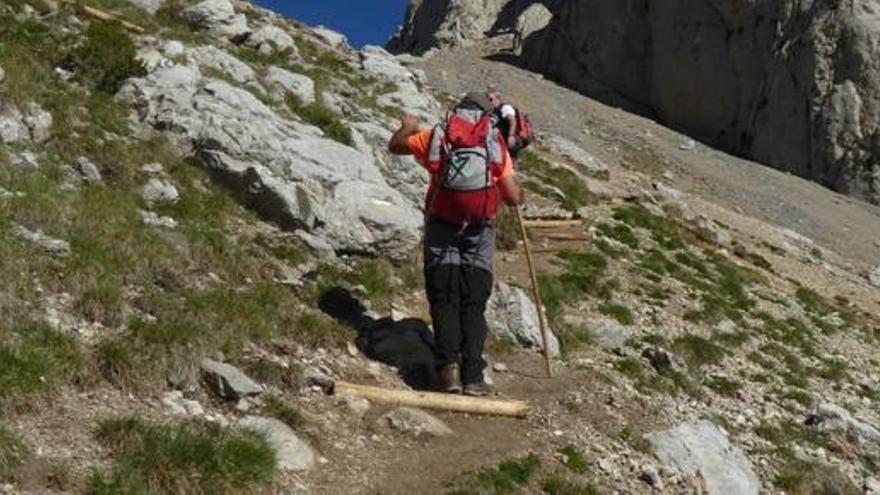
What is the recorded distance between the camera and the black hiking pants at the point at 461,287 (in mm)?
11500

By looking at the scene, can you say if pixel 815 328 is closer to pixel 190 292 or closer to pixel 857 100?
pixel 190 292

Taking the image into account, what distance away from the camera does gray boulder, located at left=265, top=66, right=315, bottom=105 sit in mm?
20420

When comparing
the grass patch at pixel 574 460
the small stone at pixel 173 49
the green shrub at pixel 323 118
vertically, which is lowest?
the grass patch at pixel 574 460

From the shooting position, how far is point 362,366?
11531 mm

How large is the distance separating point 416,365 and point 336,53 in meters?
19.0

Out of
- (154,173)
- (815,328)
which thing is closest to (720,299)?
(815,328)

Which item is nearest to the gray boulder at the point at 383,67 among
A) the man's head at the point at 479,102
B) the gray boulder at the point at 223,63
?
the gray boulder at the point at 223,63

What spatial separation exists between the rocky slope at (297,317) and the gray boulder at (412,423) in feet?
0.13

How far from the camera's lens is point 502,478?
966 cm

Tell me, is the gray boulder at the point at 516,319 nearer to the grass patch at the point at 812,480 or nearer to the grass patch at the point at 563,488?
the grass patch at the point at 812,480

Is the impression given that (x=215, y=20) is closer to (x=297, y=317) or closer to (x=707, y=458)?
(x=297, y=317)

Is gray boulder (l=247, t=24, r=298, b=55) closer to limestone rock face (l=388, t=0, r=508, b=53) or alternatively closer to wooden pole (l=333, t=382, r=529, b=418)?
wooden pole (l=333, t=382, r=529, b=418)

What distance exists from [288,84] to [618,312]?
837 centimetres

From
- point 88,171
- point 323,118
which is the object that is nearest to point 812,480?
point 88,171
